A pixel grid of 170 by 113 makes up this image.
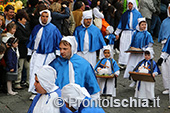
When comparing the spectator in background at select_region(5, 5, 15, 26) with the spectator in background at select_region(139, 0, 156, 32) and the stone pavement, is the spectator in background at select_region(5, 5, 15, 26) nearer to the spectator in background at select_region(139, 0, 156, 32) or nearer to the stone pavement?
the stone pavement

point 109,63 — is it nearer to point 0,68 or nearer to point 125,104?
point 125,104

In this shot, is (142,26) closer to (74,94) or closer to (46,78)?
(46,78)

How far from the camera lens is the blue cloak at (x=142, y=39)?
10508mm

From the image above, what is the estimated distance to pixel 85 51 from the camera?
32.9 feet

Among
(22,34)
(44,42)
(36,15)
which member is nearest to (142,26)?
(36,15)

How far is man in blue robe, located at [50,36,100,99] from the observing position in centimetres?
625

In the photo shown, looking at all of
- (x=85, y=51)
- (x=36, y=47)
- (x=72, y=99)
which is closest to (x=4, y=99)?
(x=36, y=47)

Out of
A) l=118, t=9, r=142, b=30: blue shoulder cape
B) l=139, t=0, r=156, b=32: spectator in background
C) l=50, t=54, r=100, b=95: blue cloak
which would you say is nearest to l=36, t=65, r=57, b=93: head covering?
l=50, t=54, r=100, b=95: blue cloak

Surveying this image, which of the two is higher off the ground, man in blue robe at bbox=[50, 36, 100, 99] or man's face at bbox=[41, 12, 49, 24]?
man's face at bbox=[41, 12, 49, 24]

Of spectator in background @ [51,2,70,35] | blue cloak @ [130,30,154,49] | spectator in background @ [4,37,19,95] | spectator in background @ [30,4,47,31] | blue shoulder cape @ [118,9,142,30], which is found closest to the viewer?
spectator in background @ [4,37,19,95]

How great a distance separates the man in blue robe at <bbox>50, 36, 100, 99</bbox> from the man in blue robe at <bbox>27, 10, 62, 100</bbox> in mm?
2521

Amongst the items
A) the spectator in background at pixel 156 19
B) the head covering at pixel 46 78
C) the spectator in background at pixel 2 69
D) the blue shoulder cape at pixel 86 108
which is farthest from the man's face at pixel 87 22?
the spectator in background at pixel 156 19

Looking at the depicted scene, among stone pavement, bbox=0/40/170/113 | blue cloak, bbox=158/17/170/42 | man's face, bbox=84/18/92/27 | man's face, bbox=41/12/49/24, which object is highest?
man's face, bbox=41/12/49/24

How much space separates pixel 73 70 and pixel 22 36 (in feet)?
13.0
